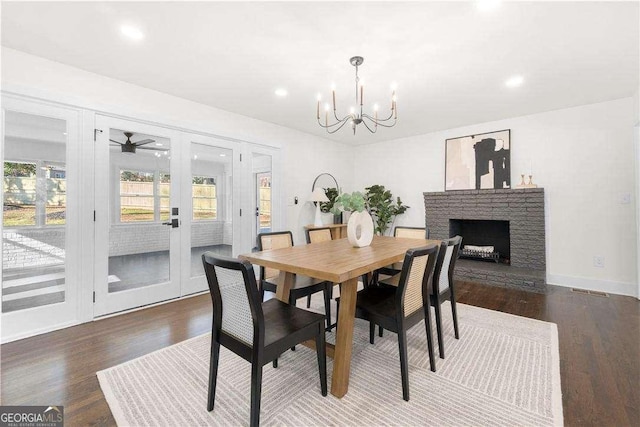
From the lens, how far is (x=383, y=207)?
5512mm

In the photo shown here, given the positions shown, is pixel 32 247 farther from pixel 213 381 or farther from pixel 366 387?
pixel 366 387

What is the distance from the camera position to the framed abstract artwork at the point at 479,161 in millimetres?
4426

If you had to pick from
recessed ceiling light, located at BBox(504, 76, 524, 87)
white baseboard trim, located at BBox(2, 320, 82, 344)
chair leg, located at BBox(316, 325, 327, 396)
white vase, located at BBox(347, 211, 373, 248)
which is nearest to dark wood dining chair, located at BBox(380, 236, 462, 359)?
white vase, located at BBox(347, 211, 373, 248)

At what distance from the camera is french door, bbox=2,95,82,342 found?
95.0 inches

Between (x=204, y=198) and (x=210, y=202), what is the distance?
0.31 ft

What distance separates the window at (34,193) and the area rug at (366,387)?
5.24 ft

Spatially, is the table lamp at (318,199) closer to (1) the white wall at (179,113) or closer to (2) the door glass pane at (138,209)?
(1) the white wall at (179,113)

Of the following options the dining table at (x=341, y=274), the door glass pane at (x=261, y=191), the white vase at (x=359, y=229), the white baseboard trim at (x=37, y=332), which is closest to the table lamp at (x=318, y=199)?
the door glass pane at (x=261, y=191)

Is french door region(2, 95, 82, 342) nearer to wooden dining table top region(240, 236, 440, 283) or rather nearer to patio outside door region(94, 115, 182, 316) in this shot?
patio outside door region(94, 115, 182, 316)

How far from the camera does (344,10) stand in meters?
1.95

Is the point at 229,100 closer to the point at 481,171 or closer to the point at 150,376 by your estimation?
the point at 150,376

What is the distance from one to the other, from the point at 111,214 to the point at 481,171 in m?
5.04

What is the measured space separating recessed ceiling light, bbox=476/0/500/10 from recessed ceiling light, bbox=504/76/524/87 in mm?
1367

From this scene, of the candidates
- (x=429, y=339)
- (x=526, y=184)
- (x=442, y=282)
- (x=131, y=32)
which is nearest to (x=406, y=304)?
(x=429, y=339)
